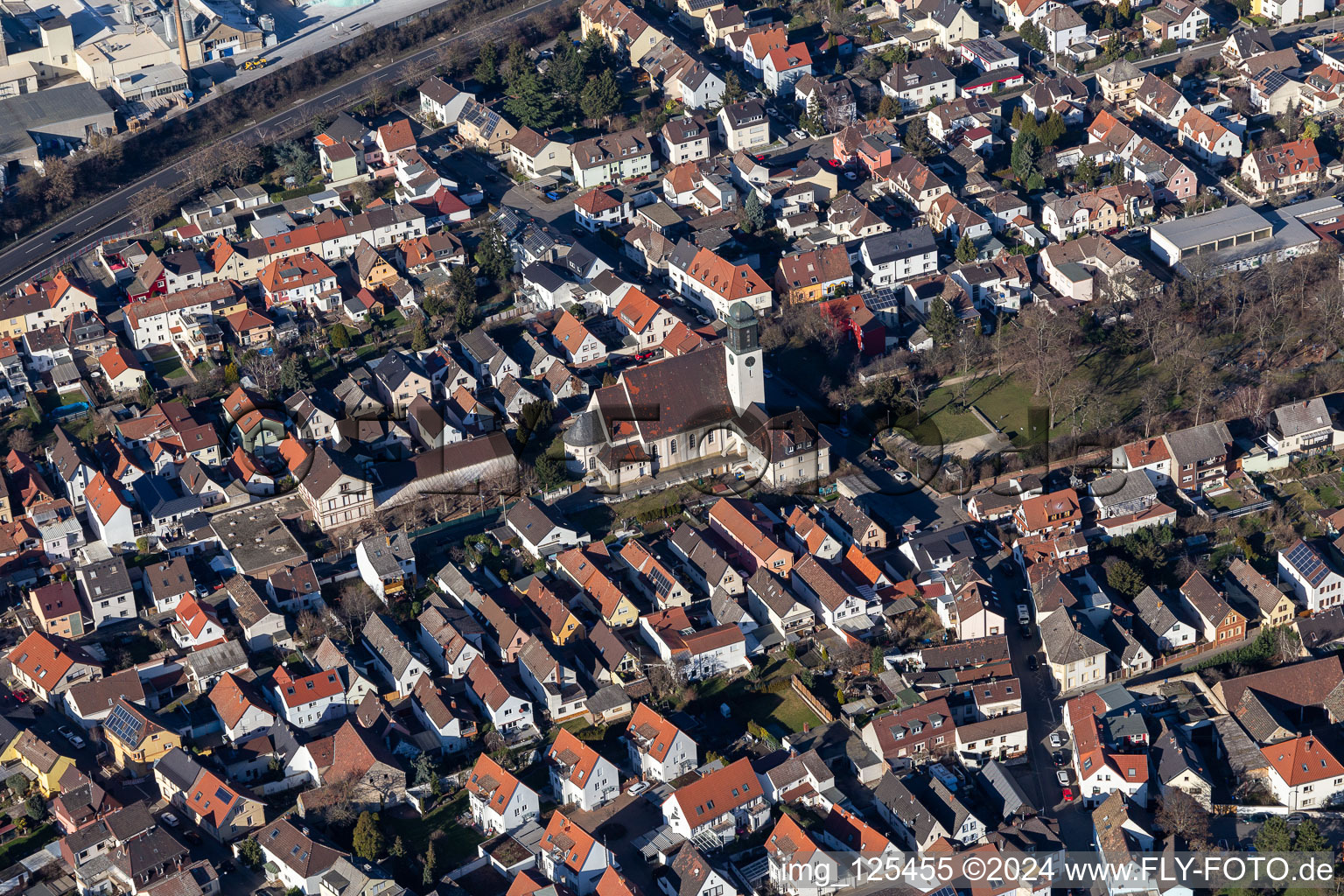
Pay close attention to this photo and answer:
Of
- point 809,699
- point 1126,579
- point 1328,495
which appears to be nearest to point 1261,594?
point 1126,579

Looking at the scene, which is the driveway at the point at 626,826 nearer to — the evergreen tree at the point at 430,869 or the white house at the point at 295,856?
the evergreen tree at the point at 430,869

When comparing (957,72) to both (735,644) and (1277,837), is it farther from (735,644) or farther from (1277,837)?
(1277,837)

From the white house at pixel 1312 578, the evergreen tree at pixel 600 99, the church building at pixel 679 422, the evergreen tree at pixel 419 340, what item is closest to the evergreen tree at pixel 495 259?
the evergreen tree at pixel 419 340

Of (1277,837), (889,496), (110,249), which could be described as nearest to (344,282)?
(110,249)

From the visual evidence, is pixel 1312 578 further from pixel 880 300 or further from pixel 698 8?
pixel 698 8

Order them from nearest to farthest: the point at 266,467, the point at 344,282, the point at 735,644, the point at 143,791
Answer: the point at 143,791 → the point at 735,644 → the point at 266,467 → the point at 344,282

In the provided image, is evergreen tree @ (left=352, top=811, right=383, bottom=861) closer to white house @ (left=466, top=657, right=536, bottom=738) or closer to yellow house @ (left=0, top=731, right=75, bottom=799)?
white house @ (left=466, top=657, right=536, bottom=738)
